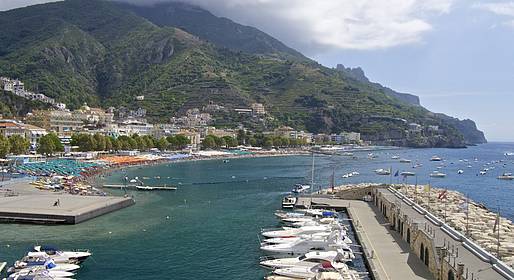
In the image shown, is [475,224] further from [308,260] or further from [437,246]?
[308,260]

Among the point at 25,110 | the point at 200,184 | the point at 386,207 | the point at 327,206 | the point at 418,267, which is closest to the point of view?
the point at 418,267

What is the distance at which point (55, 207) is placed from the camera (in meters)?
49.1

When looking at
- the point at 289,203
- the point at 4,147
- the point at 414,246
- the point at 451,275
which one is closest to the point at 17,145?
the point at 4,147

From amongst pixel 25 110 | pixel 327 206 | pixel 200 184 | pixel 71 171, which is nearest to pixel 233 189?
pixel 200 184

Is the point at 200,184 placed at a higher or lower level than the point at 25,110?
lower

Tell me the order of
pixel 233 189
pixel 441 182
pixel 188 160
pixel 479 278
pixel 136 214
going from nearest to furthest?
pixel 479 278
pixel 136 214
pixel 233 189
pixel 441 182
pixel 188 160

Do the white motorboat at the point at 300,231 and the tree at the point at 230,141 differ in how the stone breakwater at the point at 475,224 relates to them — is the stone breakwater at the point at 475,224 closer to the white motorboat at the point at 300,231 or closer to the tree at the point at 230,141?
the white motorboat at the point at 300,231

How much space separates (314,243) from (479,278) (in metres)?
14.9

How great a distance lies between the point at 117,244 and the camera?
38.9m

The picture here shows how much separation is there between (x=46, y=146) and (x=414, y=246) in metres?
89.2

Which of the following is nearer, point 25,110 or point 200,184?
point 200,184

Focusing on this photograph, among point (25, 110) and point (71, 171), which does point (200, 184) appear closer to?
point (71, 171)

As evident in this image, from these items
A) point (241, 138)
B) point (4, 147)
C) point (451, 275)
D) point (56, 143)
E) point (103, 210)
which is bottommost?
point (103, 210)

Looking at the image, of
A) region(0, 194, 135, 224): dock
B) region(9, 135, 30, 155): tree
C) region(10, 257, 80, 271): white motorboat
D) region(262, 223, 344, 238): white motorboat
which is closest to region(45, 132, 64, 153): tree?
region(9, 135, 30, 155): tree
